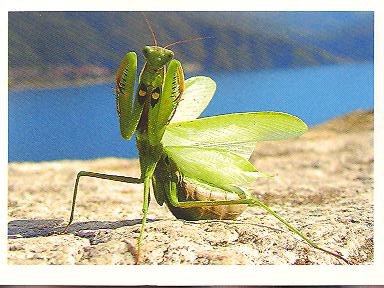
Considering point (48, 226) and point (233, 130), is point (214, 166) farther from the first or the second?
point (48, 226)

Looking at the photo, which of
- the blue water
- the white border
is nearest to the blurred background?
the blue water

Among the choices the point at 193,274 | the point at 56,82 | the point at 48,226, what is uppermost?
the point at 56,82

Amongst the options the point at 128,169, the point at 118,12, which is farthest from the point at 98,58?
the point at 128,169

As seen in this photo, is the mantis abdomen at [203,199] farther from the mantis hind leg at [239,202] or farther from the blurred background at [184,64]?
the blurred background at [184,64]

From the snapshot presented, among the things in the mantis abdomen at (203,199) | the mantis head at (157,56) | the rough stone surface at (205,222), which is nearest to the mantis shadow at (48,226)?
the rough stone surface at (205,222)

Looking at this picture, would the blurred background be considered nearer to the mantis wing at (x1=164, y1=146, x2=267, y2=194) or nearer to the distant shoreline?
the distant shoreline

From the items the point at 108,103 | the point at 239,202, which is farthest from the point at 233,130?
the point at 108,103
